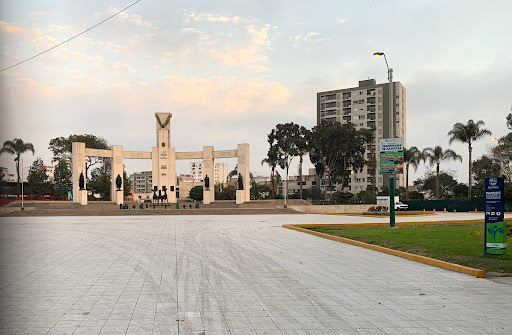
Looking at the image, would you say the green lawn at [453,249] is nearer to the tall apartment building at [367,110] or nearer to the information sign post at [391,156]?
the information sign post at [391,156]

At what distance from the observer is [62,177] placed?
81438 millimetres

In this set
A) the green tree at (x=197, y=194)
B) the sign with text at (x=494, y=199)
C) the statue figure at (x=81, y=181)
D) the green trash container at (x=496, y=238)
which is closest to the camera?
the green trash container at (x=496, y=238)

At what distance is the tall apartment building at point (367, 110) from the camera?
105312 millimetres

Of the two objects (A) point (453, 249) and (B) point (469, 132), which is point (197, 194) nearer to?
(B) point (469, 132)

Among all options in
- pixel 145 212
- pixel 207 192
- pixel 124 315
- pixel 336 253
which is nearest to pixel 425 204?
pixel 207 192

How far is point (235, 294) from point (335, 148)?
245 feet

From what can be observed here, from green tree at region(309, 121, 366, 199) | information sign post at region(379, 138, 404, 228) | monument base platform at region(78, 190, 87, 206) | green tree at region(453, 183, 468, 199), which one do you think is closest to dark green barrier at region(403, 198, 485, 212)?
green tree at region(309, 121, 366, 199)

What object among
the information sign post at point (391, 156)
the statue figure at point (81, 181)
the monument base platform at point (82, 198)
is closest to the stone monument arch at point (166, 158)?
the statue figure at point (81, 181)

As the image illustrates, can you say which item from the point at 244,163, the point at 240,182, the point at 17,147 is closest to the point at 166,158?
the point at 244,163

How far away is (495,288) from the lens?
9.01 meters

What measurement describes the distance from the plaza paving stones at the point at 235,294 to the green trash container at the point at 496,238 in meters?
1.92

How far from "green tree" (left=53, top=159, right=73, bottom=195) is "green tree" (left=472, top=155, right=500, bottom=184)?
7219cm

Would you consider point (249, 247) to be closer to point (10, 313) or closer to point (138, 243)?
point (138, 243)

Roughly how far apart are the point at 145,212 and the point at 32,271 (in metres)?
41.0
